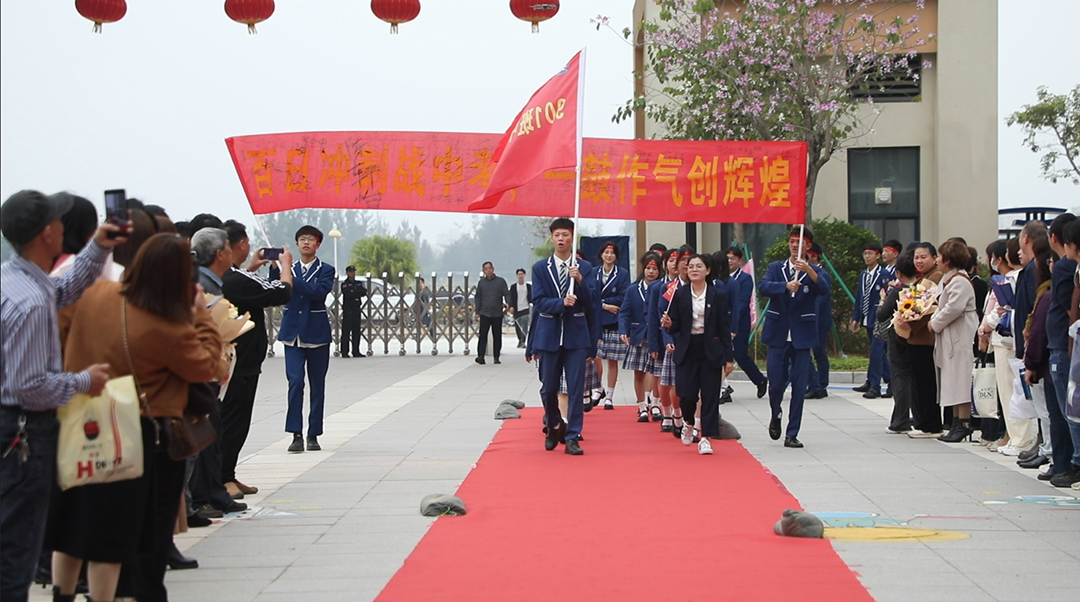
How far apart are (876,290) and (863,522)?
25.9 feet

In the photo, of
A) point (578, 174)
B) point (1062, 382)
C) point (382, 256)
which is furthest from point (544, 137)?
point (382, 256)

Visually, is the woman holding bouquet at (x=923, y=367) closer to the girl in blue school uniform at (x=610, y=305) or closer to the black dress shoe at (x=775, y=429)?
the black dress shoe at (x=775, y=429)

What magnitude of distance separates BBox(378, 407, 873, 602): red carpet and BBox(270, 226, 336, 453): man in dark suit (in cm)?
157

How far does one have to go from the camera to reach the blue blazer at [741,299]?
11062mm

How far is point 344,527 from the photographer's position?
6605 millimetres

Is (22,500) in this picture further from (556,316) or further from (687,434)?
(687,434)

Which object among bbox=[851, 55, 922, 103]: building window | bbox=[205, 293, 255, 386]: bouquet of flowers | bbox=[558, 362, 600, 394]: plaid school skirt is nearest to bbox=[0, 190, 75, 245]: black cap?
bbox=[205, 293, 255, 386]: bouquet of flowers

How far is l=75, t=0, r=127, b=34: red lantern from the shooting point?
31.5 ft

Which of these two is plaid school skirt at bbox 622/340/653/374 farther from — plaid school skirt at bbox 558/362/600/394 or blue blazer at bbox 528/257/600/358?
blue blazer at bbox 528/257/600/358

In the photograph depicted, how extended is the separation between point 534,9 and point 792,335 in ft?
11.6

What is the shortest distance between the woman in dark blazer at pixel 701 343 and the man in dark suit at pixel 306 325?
2755 millimetres

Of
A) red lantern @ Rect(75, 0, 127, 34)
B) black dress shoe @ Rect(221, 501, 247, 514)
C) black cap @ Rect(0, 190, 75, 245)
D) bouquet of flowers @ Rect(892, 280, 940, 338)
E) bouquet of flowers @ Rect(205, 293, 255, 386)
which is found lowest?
black dress shoe @ Rect(221, 501, 247, 514)

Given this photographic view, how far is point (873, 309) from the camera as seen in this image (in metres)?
14.0

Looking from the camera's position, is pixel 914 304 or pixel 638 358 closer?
pixel 914 304
